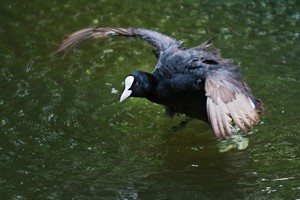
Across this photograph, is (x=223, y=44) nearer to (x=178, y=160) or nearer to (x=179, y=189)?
(x=178, y=160)

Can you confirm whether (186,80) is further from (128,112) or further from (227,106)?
(227,106)

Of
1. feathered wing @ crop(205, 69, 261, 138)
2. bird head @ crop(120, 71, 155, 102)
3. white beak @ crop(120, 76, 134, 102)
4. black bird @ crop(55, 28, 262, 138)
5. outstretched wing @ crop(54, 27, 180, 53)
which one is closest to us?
Result: feathered wing @ crop(205, 69, 261, 138)

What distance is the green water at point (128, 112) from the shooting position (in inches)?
240

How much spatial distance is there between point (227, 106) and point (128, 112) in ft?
6.70

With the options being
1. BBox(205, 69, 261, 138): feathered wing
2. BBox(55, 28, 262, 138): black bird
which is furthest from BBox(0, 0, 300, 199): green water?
BBox(205, 69, 261, 138): feathered wing

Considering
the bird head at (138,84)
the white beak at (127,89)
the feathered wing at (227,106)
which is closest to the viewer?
the feathered wing at (227,106)

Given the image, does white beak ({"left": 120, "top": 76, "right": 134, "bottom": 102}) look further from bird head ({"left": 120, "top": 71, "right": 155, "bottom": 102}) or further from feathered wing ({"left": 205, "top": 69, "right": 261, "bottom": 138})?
feathered wing ({"left": 205, "top": 69, "right": 261, "bottom": 138})

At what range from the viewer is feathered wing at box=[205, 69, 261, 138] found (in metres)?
5.54

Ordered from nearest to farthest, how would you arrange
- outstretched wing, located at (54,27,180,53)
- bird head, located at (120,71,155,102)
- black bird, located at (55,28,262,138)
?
black bird, located at (55,28,262,138) → bird head, located at (120,71,155,102) → outstretched wing, located at (54,27,180,53)

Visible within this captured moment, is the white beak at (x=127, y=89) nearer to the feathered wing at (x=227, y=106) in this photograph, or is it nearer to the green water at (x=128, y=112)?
the green water at (x=128, y=112)

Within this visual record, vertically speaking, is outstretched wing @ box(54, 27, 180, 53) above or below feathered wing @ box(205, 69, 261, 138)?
above

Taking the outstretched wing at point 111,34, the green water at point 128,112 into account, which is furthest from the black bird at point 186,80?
the green water at point 128,112

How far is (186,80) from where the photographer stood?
6809mm

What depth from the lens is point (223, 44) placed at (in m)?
9.09
